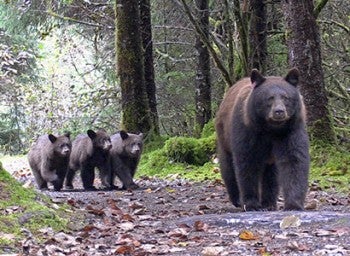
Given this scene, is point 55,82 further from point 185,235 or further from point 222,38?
point 185,235

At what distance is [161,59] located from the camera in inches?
853

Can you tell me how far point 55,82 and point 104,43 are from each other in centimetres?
710

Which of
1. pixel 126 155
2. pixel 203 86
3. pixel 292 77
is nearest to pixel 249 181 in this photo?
pixel 292 77

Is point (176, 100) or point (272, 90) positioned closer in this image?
point (272, 90)

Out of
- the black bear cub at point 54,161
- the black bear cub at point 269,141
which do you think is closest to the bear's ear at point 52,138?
the black bear cub at point 54,161

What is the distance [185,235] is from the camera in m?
6.23

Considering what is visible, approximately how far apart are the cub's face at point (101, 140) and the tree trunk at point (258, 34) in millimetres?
3796

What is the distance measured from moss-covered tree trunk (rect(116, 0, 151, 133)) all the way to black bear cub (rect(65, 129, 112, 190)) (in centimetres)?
235

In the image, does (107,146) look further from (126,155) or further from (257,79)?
(257,79)

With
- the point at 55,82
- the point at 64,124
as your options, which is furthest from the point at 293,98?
the point at 55,82

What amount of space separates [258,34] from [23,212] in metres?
9.63

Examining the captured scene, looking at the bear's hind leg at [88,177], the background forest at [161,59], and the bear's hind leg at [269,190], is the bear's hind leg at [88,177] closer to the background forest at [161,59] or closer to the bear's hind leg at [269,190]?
the background forest at [161,59]

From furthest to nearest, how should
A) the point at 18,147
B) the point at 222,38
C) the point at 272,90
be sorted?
the point at 18,147
the point at 222,38
the point at 272,90

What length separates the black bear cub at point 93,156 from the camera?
1241cm
